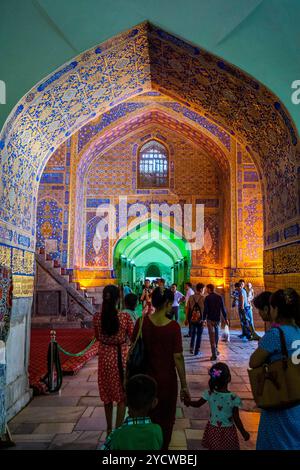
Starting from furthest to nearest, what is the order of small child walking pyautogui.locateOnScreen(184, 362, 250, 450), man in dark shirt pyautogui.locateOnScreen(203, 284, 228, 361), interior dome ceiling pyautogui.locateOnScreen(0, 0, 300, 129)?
man in dark shirt pyautogui.locateOnScreen(203, 284, 228, 361), interior dome ceiling pyautogui.locateOnScreen(0, 0, 300, 129), small child walking pyautogui.locateOnScreen(184, 362, 250, 450)

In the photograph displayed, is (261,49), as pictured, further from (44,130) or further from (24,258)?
(24,258)

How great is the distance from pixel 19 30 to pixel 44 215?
872cm

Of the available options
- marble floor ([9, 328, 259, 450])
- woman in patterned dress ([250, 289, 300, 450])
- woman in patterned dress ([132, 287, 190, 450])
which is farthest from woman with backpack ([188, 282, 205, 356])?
woman in patterned dress ([250, 289, 300, 450])

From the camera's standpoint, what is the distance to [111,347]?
3234 millimetres

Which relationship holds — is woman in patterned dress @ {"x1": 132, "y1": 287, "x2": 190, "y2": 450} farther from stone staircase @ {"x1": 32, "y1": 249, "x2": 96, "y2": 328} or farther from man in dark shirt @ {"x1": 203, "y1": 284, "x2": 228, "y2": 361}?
stone staircase @ {"x1": 32, "y1": 249, "x2": 96, "y2": 328}

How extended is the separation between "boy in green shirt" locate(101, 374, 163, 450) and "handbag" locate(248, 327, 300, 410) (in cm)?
71

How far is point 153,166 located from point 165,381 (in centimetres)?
1154

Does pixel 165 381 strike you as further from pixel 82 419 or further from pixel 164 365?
pixel 82 419

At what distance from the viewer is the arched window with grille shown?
13688 millimetres

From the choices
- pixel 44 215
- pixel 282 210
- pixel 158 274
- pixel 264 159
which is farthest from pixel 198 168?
pixel 158 274

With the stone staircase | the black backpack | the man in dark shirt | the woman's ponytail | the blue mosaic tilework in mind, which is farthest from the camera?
the blue mosaic tilework

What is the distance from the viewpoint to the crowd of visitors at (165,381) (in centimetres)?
180

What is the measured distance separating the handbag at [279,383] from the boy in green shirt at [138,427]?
2.32 feet

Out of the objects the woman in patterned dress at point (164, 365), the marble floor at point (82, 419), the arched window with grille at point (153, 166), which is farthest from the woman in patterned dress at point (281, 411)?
the arched window with grille at point (153, 166)
